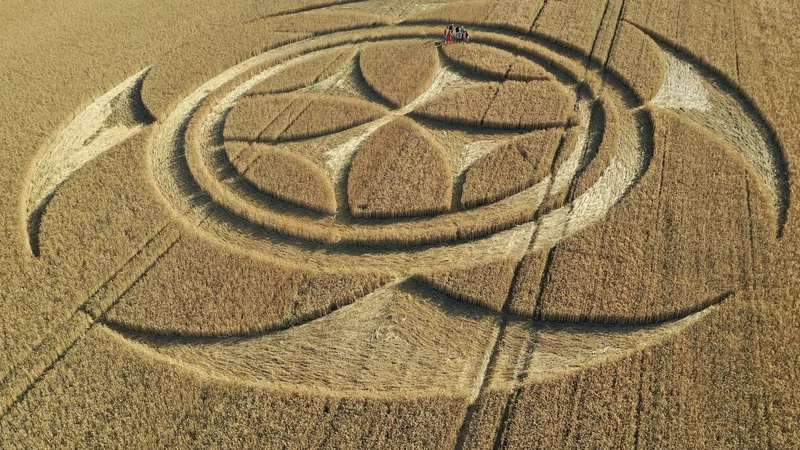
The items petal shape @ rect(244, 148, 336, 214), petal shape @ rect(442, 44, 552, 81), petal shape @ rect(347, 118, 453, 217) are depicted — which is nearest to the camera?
petal shape @ rect(347, 118, 453, 217)

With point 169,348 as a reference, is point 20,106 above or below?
above

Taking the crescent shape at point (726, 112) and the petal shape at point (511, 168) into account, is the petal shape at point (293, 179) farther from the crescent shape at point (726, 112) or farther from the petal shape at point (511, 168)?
the crescent shape at point (726, 112)

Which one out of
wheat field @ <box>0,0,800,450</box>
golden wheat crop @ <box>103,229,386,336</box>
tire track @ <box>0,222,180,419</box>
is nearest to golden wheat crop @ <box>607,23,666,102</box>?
wheat field @ <box>0,0,800,450</box>

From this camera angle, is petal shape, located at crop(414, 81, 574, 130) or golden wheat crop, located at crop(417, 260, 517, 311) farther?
petal shape, located at crop(414, 81, 574, 130)

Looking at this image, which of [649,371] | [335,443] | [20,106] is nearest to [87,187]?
[20,106]

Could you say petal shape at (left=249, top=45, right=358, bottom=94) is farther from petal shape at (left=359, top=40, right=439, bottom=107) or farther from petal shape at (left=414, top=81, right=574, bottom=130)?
petal shape at (left=414, top=81, right=574, bottom=130)

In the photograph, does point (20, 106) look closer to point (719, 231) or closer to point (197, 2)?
point (197, 2)

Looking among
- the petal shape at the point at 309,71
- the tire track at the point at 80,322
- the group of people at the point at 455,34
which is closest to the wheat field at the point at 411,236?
the tire track at the point at 80,322
